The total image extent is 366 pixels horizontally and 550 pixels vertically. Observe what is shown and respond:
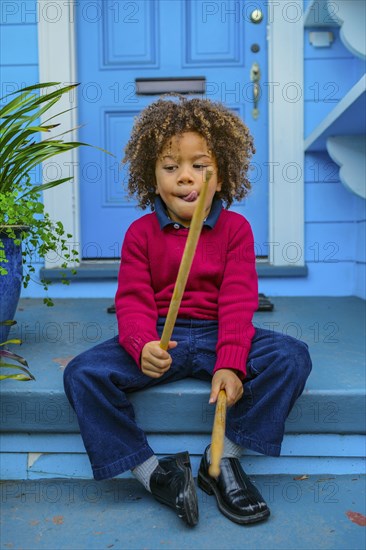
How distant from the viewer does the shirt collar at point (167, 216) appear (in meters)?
1.49

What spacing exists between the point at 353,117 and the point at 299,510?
1.41 meters

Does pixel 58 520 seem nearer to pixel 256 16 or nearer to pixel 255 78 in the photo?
pixel 255 78

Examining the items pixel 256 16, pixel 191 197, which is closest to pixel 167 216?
pixel 191 197

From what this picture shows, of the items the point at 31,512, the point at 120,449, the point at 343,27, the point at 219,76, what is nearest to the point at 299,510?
the point at 120,449

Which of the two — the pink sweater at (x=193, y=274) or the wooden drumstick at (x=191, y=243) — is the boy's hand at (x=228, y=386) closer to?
the pink sweater at (x=193, y=274)

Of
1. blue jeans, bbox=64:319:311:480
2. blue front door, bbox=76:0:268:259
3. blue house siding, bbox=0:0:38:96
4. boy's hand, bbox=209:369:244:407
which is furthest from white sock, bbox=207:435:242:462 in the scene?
blue house siding, bbox=0:0:38:96

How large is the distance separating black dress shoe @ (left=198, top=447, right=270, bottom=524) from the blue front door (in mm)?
1715

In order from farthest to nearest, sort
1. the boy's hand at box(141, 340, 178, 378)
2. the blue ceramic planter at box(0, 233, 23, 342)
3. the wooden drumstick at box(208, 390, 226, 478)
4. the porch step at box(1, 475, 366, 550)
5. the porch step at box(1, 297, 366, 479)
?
the blue ceramic planter at box(0, 233, 23, 342) → the porch step at box(1, 297, 366, 479) → the boy's hand at box(141, 340, 178, 378) → the porch step at box(1, 475, 366, 550) → the wooden drumstick at box(208, 390, 226, 478)

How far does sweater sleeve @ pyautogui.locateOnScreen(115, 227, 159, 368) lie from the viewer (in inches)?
53.8

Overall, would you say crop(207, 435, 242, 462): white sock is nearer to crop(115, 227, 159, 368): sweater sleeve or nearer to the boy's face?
crop(115, 227, 159, 368): sweater sleeve

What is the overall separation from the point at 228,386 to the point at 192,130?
2.07 ft

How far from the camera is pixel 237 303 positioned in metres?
1.42

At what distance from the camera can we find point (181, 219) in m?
1.50

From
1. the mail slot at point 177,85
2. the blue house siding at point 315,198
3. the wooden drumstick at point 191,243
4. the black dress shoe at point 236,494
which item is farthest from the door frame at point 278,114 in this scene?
the wooden drumstick at point 191,243
